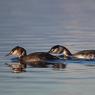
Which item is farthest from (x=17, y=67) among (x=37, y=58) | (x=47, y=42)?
(x=47, y=42)

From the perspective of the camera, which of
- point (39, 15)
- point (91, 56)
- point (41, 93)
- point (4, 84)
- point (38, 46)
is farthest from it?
point (39, 15)

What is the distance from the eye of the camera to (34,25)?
117 feet

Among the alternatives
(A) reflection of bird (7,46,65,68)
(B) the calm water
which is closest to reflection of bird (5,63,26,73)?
(B) the calm water

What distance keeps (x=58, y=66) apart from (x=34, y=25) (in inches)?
559

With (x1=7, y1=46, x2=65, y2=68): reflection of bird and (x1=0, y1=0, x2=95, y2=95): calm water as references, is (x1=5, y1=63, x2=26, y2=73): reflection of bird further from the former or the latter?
(x1=7, y1=46, x2=65, y2=68): reflection of bird

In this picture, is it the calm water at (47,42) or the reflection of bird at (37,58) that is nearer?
the calm water at (47,42)

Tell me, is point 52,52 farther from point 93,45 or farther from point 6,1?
point 6,1

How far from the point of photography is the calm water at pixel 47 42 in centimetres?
1781

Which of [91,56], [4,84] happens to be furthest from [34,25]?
[4,84]

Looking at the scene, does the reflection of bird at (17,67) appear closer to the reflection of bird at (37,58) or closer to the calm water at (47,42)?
the calm water at (47,42)

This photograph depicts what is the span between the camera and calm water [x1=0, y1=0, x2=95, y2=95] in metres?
17.8

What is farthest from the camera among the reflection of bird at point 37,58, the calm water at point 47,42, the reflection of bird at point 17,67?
the reflection of bird at point 37,58

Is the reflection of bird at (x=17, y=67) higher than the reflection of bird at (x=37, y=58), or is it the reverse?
the reflection of bird at (x=37, y=58)

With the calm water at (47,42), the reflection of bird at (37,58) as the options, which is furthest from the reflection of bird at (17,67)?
the reflection of bird at (37,58)
